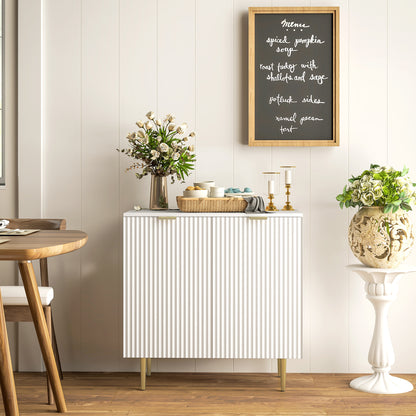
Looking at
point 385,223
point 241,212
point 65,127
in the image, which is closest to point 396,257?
point 385,223

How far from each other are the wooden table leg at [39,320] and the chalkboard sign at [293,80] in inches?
56.4

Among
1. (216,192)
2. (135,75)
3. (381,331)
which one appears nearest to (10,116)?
(135,75)

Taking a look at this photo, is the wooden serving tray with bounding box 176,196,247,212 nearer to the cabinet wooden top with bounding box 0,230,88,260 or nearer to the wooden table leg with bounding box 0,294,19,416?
the cabinet wooden top with bounding box 0,230,88,260

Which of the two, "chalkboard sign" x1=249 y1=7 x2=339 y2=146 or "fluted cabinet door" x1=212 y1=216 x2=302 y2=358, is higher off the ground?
"chalkboard sign" x1=249 y1=7 x2=339 y2=146

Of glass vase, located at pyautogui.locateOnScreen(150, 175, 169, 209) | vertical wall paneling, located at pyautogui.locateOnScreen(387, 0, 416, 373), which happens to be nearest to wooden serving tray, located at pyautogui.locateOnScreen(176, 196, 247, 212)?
glass vase, located at pyautogui.locateOnScreen(150, 175, 169, 209)

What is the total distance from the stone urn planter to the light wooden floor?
2.26 feet

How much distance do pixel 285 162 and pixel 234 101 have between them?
0.45 m

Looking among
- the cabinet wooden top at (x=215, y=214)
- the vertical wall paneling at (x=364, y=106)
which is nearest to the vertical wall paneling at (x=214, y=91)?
the cabinet wooden top at (x=215, y=214)

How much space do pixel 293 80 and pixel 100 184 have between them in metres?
1.25

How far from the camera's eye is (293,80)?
125 inches

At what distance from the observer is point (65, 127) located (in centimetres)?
323

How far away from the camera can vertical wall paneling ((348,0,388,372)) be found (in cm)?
318

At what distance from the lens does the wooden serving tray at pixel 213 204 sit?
2900mm

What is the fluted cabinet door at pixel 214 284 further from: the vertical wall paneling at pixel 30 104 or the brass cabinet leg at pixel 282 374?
the vertical wall paneling at pixel 30 104
